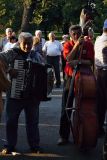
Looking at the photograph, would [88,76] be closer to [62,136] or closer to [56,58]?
[62,136]

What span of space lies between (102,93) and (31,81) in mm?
1689

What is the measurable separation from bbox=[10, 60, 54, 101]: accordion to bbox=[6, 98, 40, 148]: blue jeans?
0.58 feet

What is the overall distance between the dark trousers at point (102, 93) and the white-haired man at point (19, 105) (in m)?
1.36

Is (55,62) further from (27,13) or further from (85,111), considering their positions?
(27,13)

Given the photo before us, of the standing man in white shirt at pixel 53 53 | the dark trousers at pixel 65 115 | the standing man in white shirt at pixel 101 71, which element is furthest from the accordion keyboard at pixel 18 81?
the standing man in white shirt at pixel 53 53

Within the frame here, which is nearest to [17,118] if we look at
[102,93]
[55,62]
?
[102,93]

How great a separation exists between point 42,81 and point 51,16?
62.8 metres

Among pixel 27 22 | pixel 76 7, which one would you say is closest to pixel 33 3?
pixel 27 22

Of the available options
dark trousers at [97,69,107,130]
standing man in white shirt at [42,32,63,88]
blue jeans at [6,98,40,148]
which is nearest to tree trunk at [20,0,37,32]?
standing man in white shirt at [42,32,63,88]

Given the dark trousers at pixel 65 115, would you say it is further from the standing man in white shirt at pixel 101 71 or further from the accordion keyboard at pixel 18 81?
the accordion keyboard at pixel 18 81

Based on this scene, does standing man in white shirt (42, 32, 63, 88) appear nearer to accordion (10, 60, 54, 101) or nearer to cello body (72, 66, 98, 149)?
cello body (72, 66, 98, 149)

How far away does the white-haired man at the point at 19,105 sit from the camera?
745 cm

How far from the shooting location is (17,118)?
25.6ft

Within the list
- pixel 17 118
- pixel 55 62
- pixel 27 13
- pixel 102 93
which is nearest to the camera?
pixel 17 118
